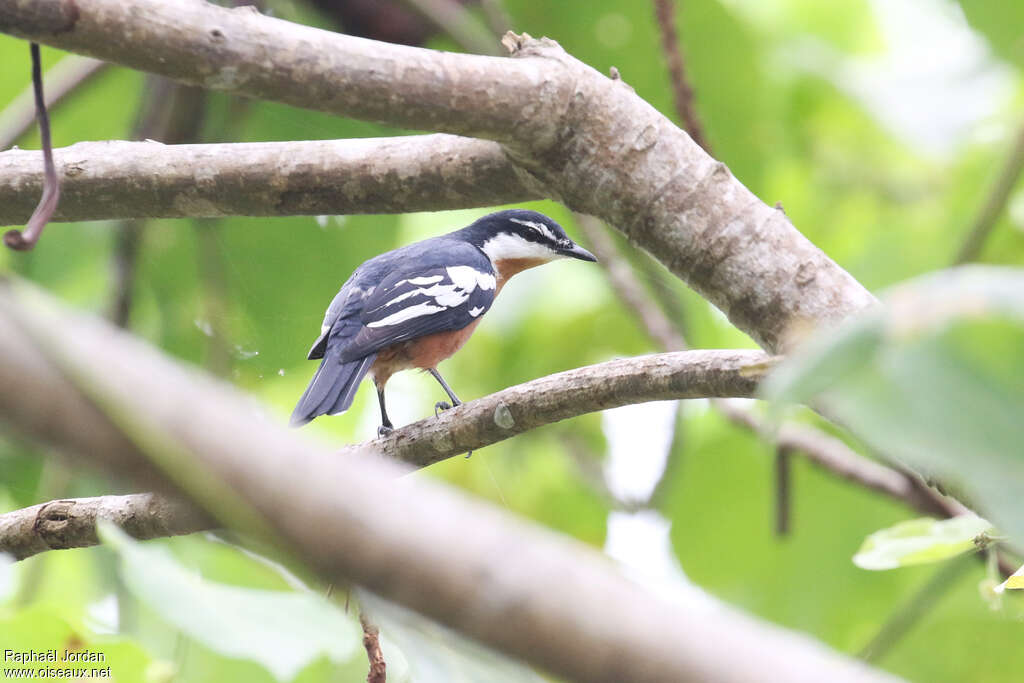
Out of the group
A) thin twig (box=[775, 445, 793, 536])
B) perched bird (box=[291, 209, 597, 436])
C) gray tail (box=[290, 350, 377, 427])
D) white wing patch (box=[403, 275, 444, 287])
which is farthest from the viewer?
thin twig (box=[775, 445, 793, 536])

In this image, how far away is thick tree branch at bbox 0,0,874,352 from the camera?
167 centimetres

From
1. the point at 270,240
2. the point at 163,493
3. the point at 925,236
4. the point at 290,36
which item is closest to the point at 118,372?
the point at 163,493

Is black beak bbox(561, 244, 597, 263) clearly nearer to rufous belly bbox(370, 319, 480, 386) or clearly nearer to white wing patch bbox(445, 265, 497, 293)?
white wing patch bbox(445, 265, 497, 293)

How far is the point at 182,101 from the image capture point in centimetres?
432

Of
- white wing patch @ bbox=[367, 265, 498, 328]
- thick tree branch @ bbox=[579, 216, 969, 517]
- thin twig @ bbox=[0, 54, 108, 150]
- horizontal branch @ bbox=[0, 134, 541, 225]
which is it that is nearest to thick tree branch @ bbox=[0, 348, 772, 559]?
horizontal branch @ bbox=[0, 134, 541, 225]

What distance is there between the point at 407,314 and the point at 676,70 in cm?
124

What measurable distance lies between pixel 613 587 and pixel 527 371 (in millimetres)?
4438

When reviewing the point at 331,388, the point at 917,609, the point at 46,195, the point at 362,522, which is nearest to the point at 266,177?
the point at 46,195

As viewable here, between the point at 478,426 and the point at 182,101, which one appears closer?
the point at 478,426

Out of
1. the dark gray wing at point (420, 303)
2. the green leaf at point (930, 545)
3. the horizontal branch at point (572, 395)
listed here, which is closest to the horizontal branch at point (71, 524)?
the horizontal branch at point (572, 395)

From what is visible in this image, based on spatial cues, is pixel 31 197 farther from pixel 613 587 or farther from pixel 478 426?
pixel 613 587

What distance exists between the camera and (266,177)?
236cm

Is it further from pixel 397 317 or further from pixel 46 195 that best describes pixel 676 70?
pixel 46 195

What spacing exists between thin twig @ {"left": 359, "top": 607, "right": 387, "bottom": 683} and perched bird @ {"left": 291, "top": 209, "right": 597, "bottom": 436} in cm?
121
